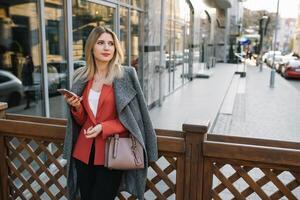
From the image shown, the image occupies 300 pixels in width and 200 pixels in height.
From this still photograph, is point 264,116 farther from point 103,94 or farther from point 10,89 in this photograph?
point 103,94

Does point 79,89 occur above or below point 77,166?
above

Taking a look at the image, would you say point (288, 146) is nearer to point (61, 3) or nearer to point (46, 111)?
point (46, 111)

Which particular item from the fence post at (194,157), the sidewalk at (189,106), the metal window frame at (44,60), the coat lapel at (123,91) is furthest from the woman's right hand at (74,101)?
the sidewalk at (189,106)

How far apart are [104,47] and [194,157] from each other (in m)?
1.03

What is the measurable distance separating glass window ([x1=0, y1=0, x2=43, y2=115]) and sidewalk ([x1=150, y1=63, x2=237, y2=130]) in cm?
338

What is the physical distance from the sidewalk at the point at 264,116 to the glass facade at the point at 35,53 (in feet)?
13.1

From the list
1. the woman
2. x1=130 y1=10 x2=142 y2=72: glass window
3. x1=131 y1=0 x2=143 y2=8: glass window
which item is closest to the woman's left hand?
the woman

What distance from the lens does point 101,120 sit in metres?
2.44

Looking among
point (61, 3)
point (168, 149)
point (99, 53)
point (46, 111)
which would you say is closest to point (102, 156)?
point (168, 149)

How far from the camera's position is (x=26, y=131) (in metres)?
2.86

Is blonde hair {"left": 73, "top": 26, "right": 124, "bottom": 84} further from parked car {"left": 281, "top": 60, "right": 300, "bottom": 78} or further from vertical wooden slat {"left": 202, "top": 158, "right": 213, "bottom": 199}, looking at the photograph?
parked car {"left": 281, "top": 60, "right": 300, "bottom": 78}

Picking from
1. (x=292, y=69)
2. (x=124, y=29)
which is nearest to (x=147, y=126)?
(x=124, y=29)

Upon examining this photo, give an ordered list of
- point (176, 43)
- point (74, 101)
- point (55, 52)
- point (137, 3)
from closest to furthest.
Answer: point (74, 101), point (55, 52), point (137, 3), point (176, 43)

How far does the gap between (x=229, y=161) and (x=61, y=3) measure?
11.9 ft
